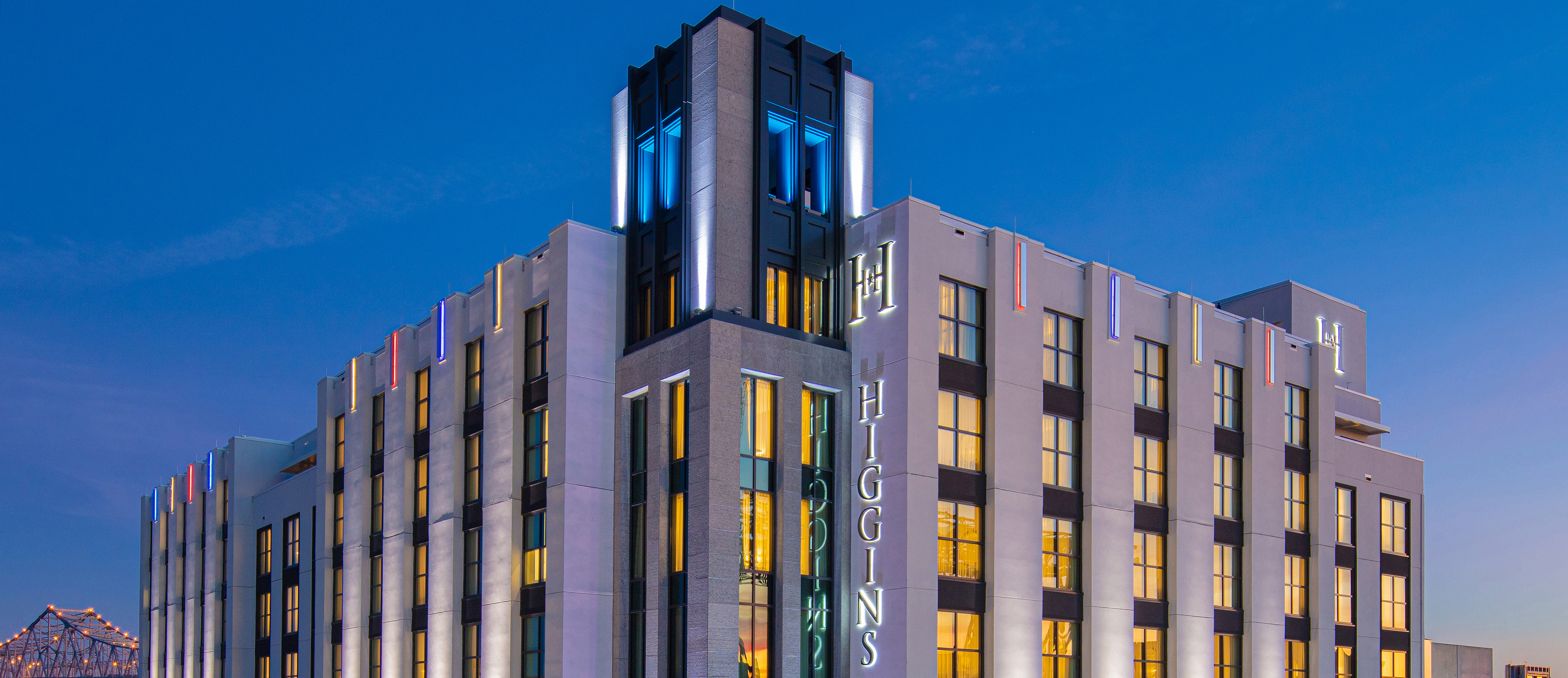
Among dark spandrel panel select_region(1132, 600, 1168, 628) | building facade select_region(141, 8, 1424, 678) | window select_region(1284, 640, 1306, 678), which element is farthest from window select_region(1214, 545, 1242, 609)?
dark spandrel panel select_region(1132, 600, 1168, 628)

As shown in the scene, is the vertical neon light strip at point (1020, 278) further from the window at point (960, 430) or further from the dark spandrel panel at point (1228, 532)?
the dark spandrel panel at point (1228, 532)

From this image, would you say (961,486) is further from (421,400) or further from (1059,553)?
(421,400)

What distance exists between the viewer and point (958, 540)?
4038 cm

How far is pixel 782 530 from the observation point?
3956 centimetres

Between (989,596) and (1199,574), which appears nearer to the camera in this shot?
(989,596)

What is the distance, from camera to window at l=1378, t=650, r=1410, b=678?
54.5 metres

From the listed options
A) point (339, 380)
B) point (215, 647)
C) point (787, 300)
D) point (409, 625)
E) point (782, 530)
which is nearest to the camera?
point (782, 530)

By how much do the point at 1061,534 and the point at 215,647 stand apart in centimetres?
4974

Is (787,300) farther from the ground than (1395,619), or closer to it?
farther from the ground

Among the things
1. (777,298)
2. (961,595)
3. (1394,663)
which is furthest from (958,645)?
(1394,663)

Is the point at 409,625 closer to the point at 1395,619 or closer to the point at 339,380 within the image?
the point at 339,380

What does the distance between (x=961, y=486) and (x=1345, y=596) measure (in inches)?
847

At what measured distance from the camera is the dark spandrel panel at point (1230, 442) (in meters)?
49.1

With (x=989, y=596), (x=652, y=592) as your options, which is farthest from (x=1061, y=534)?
(x=652, y=592)
